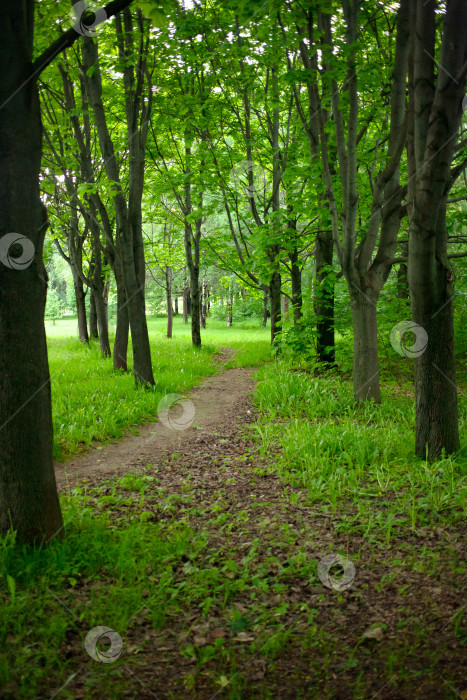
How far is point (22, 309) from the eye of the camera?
10.3ft

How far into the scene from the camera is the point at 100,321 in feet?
45.3

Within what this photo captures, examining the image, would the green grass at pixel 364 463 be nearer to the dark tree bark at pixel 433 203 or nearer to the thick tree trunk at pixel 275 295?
the dark tree bark at pixel 433 203

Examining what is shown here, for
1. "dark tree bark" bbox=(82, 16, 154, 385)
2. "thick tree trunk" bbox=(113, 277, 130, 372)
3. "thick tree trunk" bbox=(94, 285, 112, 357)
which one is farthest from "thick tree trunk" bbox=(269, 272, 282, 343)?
"thick tree trunk" bbox=(94, 285, 112, 357)

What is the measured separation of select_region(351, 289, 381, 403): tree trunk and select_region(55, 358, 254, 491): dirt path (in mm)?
2112

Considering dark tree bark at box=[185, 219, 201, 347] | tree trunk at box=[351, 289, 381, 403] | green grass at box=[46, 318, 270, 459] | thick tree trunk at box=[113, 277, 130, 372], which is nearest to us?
green grass at box=[46, 318, 270, 459]

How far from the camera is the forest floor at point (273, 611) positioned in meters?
2.35

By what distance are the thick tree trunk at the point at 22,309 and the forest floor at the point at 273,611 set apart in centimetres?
74

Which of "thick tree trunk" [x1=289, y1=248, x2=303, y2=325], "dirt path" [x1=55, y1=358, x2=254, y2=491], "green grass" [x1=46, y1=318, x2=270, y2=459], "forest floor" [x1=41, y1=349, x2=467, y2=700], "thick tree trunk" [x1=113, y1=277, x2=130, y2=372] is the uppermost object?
"thick tree trunk" [x1=289, y1=248, x2=303, y2=325]

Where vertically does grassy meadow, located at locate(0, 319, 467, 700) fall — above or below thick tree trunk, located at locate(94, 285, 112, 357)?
below

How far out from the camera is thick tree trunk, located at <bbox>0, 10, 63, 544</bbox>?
3018mm

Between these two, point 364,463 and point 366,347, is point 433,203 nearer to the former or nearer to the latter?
point 364,463

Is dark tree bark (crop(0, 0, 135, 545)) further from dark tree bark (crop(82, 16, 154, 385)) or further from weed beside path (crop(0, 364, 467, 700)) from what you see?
dark tree bark (crop(82, 16, 154, 385))

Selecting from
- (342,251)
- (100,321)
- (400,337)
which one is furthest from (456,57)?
(100,321)

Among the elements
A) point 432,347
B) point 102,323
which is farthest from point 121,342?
point 432,347
